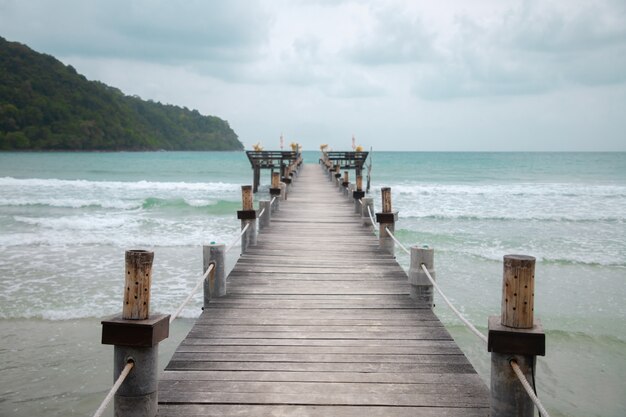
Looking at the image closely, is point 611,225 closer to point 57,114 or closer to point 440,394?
point 440,394

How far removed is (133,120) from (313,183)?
5172 inches

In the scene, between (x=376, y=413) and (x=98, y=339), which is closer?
(x=376, y=413)

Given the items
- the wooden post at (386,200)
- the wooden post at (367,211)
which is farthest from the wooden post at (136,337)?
the wooden post at (367,211)

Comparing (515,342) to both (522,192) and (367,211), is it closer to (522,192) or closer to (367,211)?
(367,211)

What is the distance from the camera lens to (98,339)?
781 cm

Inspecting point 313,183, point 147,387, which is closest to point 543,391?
point 147,387

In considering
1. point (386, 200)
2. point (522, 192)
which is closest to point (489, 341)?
point (386, 200)

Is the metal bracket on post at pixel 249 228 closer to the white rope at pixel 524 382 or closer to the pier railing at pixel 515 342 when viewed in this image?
the pier railing at pixel 515 342

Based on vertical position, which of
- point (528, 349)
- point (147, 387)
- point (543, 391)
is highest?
point (528, 349)

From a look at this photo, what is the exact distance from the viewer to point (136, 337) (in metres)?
3.15

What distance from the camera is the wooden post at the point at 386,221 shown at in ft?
28.4

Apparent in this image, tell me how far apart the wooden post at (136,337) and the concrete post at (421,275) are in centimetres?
342

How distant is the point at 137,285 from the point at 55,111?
11960 cm

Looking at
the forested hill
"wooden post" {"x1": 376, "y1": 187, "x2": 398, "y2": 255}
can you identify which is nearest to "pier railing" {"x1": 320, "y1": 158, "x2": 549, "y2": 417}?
"wooden post" {"x1": 376, "y1": 187, "x2": 398, "y2": 255}
